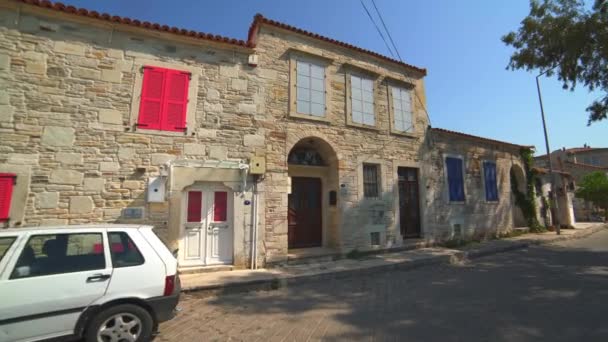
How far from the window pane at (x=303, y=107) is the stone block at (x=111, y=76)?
421cm

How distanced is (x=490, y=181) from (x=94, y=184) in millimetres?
13739

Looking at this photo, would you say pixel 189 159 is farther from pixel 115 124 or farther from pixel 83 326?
pixel 83 326

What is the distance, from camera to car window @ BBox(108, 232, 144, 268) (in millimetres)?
3074

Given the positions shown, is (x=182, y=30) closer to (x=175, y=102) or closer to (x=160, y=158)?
(x=175, y=102)

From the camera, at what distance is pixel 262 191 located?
6855 millimetres

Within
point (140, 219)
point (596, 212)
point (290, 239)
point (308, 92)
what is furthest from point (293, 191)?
point (596, 212)

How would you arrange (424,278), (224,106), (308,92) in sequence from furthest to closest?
(308,92) → (224,106) → (424,278)

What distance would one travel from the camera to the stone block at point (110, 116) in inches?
228

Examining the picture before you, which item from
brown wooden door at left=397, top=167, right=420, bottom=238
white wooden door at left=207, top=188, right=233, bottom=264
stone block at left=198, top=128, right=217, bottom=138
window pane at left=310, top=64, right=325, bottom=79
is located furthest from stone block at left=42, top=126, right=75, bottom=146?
brown wooden door at left=397, top=167, right=420, bottom=238

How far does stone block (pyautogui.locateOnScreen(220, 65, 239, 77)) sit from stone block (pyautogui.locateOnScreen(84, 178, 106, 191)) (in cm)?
359

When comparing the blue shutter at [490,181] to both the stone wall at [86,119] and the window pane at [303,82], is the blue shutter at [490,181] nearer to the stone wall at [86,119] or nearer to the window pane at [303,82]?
the window pane at [303,82]

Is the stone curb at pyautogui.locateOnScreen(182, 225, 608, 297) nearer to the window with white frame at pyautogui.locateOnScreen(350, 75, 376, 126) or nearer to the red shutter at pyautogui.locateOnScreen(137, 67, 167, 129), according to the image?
the red shutter at pyautogui.locateOnScreen(137, 67, 167, 129)

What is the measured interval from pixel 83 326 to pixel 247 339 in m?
1.73

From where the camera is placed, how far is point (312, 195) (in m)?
8.45
